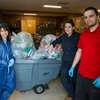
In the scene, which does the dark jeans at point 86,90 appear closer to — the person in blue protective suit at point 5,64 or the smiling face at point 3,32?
the person in blue protective suit at point 5,64

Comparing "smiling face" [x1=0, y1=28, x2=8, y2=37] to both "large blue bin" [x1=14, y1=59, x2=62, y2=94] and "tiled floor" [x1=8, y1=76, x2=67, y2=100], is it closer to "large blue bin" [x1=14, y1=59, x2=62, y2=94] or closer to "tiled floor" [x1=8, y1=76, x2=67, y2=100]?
"large blue bin" [x1=14, y1=59, x2=62, y2=94]

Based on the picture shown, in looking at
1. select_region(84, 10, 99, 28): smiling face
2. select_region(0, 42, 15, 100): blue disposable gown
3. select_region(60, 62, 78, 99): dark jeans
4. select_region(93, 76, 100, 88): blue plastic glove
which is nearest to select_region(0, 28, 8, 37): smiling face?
select_region(0, 42, 15, 100): blue disposable gown

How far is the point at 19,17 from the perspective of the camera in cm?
1065

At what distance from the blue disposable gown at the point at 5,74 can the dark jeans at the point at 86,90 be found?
3.41ft

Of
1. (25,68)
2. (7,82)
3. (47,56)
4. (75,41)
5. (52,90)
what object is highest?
(75,41)

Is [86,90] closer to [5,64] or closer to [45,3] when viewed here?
[5,64]

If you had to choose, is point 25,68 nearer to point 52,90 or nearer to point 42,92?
point 42,92

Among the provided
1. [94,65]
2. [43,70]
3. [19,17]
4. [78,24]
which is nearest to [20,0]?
[78,24]

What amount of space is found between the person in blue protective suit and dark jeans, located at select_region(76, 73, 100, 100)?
1.04 metres

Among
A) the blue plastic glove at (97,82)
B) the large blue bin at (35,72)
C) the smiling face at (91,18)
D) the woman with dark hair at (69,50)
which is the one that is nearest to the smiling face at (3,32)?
the large blue bin at (35,72)

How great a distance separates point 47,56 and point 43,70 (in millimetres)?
267

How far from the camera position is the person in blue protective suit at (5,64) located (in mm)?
1793

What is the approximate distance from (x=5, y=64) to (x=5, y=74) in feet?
0.57

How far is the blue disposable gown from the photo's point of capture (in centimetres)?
179
